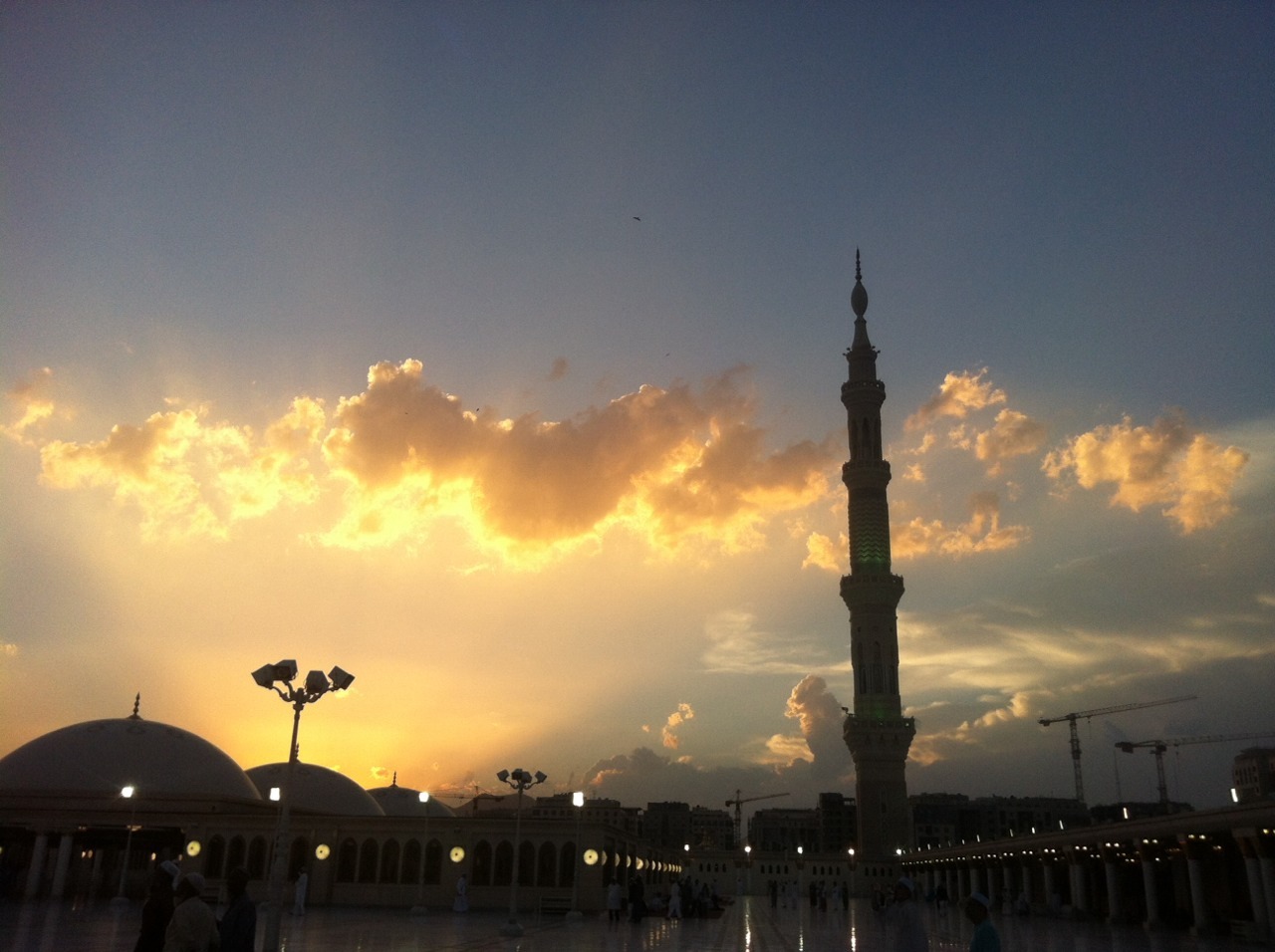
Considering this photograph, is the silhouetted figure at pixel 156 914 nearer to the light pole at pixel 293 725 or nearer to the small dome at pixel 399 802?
the light pole at pixel 293 725

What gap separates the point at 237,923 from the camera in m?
9.45

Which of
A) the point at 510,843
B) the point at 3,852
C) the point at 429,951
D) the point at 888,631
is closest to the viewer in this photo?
the point at 429,951

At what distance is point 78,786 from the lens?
52000mm

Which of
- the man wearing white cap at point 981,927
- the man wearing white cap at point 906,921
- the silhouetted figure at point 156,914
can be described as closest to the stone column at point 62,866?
the silhouetted figure at point 156,914

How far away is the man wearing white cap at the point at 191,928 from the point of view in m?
8.92

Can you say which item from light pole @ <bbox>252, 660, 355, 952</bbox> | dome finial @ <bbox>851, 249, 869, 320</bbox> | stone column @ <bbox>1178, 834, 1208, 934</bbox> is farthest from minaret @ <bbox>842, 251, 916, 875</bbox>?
light pole @ <bbox>252, 660, 355, 952</bbox>

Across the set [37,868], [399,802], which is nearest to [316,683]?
[37,868]

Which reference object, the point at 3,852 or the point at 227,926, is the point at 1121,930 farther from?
the point at 3,852

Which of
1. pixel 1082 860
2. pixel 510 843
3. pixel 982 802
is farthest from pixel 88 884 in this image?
pixel 982 802

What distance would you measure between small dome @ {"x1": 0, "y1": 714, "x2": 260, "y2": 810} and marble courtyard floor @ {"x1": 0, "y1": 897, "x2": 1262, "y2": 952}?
13.3m

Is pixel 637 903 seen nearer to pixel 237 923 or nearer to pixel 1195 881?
pixel 1195 881

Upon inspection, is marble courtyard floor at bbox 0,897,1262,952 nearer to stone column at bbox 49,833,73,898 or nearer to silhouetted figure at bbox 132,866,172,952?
stone column at bbox 49,833,73,898

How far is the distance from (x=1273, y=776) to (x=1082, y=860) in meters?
86.1

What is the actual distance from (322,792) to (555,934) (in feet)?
135
